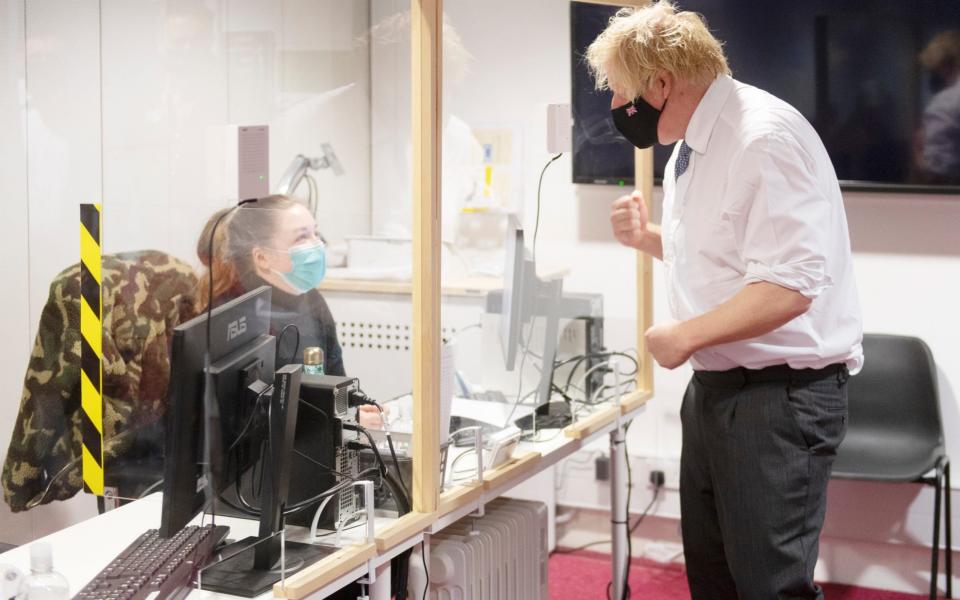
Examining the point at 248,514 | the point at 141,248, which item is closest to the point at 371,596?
the point at 248,514

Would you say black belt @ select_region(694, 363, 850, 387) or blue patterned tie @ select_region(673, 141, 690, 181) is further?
blue patterned tie @ select_region(673, 141, 690, 181)

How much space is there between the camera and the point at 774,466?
6.63 ft

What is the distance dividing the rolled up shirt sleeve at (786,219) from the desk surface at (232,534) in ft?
2.39

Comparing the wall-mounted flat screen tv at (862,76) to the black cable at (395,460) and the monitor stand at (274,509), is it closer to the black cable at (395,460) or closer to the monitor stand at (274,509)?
the black cable at (395,460)

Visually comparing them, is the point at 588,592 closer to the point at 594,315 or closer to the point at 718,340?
the point at 594,315

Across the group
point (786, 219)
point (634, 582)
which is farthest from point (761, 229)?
point (634, 582)

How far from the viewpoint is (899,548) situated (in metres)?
3.64

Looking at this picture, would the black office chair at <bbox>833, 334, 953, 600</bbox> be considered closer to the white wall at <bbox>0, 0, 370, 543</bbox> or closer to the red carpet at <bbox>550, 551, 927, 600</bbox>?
the red carpet at <bbox>550, 551, 927, 600</bbox>

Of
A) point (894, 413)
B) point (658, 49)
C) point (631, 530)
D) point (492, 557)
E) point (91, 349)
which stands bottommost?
point (631, 530)

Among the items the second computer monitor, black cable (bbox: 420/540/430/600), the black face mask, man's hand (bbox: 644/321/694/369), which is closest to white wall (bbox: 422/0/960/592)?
the second computer monitor

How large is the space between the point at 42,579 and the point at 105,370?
0.62m

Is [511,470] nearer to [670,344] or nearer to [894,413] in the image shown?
[670,344]

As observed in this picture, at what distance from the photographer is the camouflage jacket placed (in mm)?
2125

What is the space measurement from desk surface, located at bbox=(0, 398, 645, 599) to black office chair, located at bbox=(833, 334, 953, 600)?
1552 millimetres
